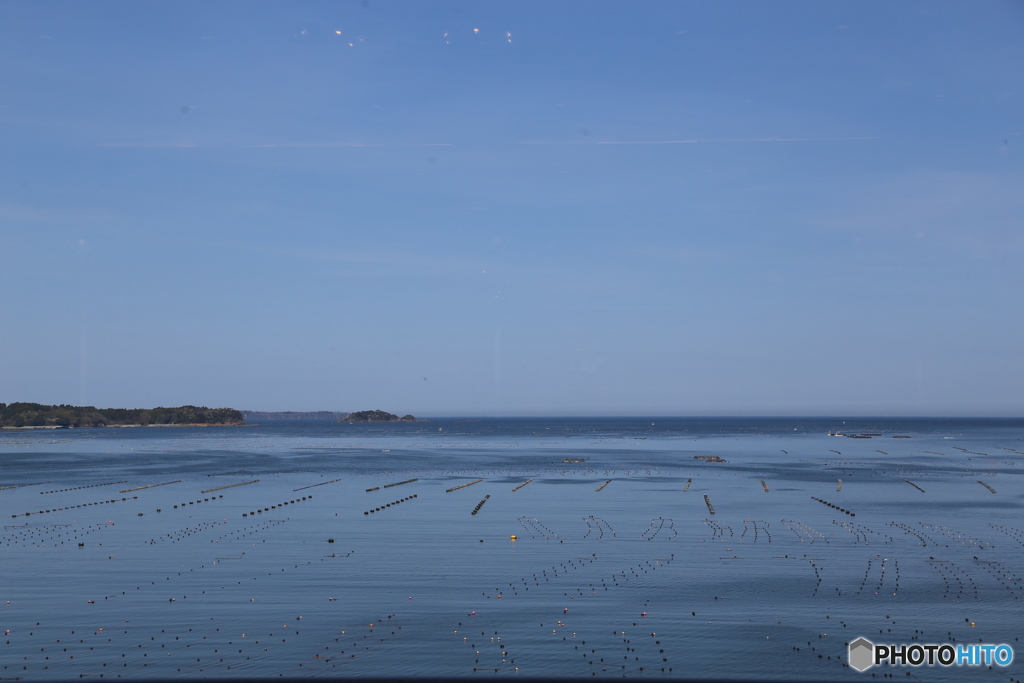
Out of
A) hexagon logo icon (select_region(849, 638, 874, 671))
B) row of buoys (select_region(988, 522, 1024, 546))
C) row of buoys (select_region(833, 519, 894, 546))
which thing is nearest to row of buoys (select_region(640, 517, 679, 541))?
row of buoys (select_region(833, 519, 894, 546))

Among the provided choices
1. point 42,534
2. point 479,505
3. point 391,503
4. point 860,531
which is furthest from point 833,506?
point 42,534

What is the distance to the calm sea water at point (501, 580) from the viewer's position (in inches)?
1419

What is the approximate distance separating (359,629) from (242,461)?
136 meters

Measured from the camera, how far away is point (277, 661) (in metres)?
35.2

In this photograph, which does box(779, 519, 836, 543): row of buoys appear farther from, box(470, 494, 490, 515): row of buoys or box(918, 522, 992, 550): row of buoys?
box(470, 494, 490, 515): row of buoys

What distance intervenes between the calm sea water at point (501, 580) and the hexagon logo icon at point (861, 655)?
2.33 ft

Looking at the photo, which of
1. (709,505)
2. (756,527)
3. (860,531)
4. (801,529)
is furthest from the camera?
(709,505)

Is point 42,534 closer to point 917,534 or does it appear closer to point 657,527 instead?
point 657,527

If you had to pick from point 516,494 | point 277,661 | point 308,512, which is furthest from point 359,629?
point 516,494

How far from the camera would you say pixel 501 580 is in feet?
167

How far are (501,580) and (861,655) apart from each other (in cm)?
2296

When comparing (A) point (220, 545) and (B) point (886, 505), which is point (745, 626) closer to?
(A) point (220, 545)

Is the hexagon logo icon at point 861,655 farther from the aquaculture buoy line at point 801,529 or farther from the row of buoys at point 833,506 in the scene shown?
the row of buoys at point 833,506

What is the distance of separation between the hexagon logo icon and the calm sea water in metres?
0.71
